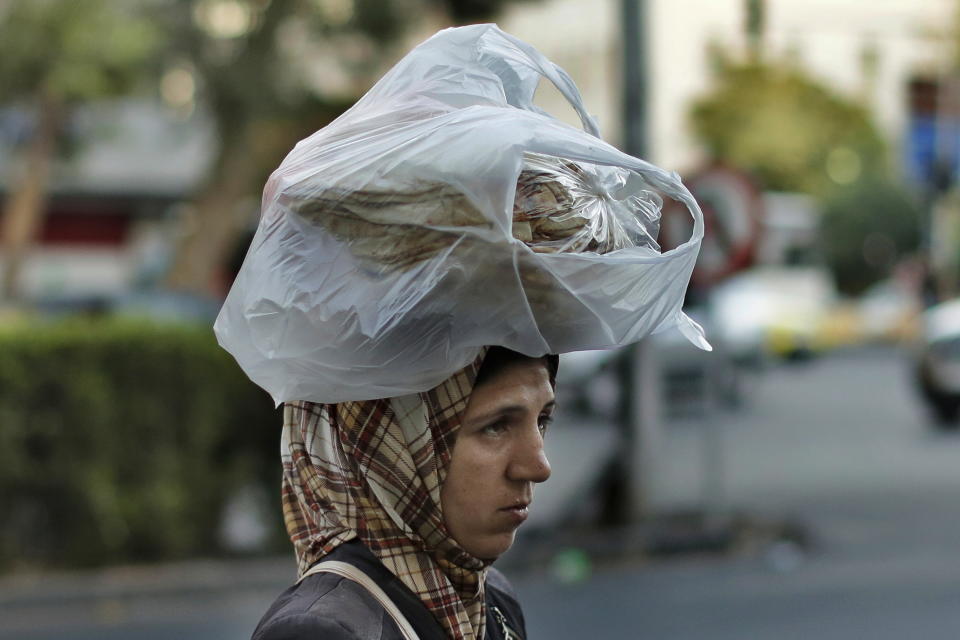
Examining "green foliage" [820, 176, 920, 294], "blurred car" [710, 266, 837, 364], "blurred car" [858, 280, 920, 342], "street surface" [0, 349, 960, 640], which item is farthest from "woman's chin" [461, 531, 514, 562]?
"green foliage" [820, 176, 920, 294]

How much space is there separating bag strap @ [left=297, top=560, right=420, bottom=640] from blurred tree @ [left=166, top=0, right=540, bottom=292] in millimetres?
9614

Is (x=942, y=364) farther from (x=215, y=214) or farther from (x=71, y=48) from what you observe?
(x=71, y=48)

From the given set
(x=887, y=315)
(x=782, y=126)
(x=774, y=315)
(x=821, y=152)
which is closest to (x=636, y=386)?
(x=774, y=315)

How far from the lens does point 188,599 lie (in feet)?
25.0

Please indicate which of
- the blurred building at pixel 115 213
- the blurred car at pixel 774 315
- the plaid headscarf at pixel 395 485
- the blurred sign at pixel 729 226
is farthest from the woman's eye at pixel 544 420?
the blurred building at pixel 115 213

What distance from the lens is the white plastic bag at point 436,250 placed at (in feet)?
4.71

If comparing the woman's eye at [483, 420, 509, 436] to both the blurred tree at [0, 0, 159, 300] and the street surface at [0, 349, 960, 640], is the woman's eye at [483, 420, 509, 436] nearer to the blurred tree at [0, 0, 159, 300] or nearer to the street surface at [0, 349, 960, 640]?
the street surface at [0, 349, 960, 640]

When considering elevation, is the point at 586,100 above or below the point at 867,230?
above

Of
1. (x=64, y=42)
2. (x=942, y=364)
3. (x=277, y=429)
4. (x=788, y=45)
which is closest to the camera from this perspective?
(x=277, y=429)

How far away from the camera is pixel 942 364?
1474cm

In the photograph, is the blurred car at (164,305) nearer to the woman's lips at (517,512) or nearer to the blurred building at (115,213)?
the woman's lips at (517,512)

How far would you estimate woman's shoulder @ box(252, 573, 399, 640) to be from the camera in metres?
1.36

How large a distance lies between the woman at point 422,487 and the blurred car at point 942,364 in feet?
45.9

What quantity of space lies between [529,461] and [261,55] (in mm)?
10521
